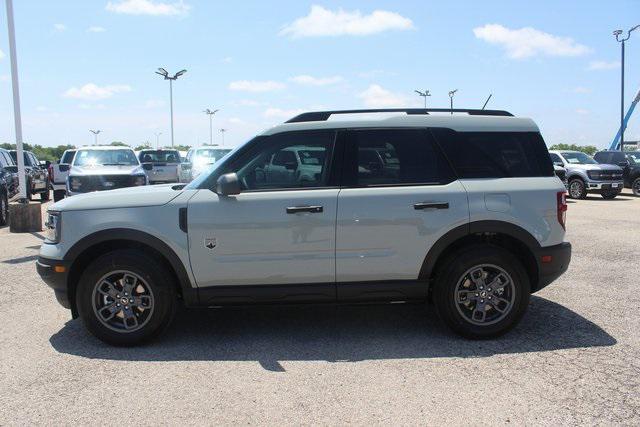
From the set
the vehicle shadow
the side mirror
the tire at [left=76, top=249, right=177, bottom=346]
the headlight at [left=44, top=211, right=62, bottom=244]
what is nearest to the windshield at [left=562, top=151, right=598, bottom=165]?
the vehicle shadow

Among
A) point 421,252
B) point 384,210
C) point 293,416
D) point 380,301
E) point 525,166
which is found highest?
point 525,166

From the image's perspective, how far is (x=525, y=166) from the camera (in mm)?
4926

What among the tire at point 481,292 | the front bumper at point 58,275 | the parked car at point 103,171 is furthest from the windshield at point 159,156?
the tire at point 481,292

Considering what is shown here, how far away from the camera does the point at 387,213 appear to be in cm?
463

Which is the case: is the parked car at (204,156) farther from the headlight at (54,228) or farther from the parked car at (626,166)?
the parked car at (626,166)

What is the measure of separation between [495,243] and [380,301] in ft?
3.78

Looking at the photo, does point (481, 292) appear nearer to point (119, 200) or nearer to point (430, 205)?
point (430, 205)

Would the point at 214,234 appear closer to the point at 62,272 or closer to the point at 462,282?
the point at 62,272

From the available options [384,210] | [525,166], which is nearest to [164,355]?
[384,210]

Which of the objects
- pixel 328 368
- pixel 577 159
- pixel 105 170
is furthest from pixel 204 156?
pixel 577 159

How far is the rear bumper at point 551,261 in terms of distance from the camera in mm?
4809

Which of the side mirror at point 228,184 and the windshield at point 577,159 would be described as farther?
the windshield at point 577,159

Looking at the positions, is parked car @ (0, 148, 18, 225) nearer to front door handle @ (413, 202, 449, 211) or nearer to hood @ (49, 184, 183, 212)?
hood @ (49, 184, 183, 212)

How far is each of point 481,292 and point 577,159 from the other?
19.2m
